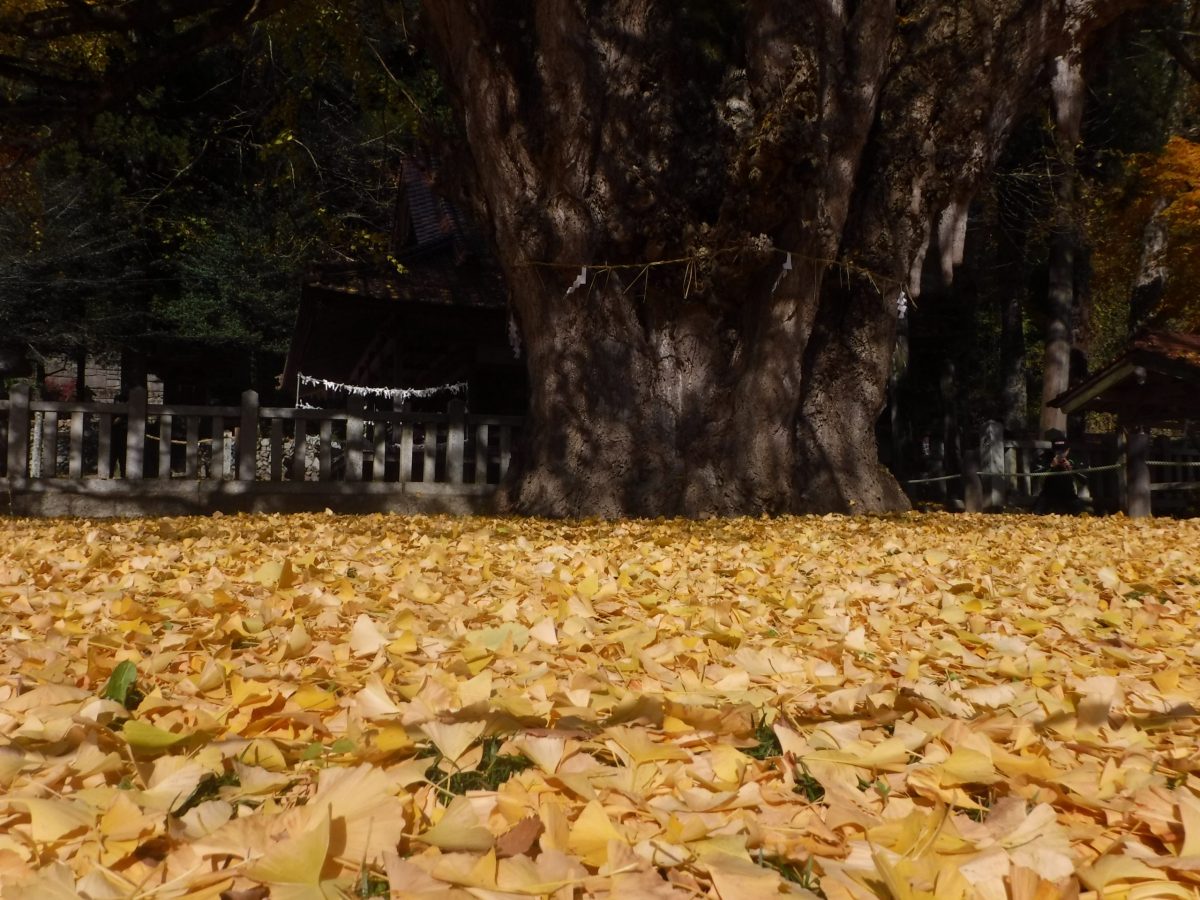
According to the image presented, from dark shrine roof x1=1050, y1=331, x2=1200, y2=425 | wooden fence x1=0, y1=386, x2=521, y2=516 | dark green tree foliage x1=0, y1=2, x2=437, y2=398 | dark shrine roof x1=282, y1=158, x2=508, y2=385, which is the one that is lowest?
wooden fence x1=0, y1=386, x2=521, y2=516

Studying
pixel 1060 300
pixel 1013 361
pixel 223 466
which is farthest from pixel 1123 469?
pixel 223 466

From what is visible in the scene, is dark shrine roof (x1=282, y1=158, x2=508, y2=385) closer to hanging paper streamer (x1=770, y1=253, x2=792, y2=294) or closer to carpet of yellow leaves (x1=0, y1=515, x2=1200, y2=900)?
hanging paper streamer (x1=770, y1=253, x2=792, y2=294)

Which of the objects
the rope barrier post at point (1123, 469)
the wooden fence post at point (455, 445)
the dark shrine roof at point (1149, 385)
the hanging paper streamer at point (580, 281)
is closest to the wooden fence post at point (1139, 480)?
the rope barrier post at point (1123, 469)

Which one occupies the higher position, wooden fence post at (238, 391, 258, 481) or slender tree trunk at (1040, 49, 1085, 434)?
slender tree trunk at (1040, 49, 1085, 434)

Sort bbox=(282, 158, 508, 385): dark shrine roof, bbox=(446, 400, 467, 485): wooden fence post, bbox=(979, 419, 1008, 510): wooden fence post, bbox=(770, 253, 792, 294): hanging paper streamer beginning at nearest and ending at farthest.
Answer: bbox=(770, 253, 792, 294): hanging paper streamer → bbox=(446, 400, 467, 485): wooden fence post → bbox=(979, 419, 1008, 510): wooden fence post → bbox=(282, 158, 508, 385): dark shrine roof

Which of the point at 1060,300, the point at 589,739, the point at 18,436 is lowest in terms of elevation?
the point at 589,739

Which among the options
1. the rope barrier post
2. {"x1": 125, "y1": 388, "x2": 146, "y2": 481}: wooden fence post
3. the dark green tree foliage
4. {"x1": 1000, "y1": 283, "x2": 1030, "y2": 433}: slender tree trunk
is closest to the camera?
{"x1": 125, "y1": 388, "x2": 146, "y2": 481}: wooden fence post

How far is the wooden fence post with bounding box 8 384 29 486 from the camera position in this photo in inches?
411

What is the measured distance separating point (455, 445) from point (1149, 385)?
8.91 meters

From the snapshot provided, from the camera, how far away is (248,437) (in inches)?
437

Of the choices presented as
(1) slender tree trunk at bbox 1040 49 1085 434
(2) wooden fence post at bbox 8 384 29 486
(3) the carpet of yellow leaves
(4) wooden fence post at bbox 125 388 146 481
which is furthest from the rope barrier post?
(2) wooden fence post at bbox 8 384 29 486

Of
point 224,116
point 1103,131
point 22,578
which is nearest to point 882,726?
point 22,578

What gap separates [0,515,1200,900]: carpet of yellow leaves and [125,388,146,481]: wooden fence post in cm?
721

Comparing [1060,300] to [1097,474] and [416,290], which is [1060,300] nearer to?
[1097,474]
